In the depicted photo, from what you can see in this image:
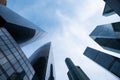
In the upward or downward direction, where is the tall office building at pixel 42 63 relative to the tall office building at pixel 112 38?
downward

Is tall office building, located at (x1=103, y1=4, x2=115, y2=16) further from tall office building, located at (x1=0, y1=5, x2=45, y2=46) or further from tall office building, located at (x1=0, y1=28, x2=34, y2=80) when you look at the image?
tall office building, located at (x1=0, y1=28, x2=34, y2=80)

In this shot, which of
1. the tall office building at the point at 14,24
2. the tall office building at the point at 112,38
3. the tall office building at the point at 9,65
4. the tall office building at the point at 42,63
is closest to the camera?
the tall office building at the point at 9,65

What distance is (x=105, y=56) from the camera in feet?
351

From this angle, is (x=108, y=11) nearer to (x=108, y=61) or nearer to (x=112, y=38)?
(x=112, y=38)

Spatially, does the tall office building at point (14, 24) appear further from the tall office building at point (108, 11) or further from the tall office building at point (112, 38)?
the tall office building at point (108, 11)

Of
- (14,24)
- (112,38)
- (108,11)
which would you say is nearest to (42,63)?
(112,38)

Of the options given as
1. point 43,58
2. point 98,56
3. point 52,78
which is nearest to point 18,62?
point 43,58

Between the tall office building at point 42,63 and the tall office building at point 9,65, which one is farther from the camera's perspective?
the tall office building at point 42,63

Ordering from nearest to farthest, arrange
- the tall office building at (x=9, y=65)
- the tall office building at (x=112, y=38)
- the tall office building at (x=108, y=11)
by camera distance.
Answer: the tall office building at (x=9, y=65)
the tall office building at (x=112, y=38)
the tall office building at (x=108, y=11)

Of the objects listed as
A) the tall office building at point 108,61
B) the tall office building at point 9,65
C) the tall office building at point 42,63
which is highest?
the tall office building at point 9,65

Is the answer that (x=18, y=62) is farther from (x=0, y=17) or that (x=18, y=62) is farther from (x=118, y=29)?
(x=118, y=29)

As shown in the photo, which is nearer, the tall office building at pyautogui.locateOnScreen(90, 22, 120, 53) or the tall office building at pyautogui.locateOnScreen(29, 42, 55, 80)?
the tall office building at pyautogui.locateOnScreen(90, 22, 120, 53)

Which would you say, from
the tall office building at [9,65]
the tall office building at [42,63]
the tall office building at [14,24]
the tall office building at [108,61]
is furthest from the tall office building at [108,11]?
the tall office building at [9,65]

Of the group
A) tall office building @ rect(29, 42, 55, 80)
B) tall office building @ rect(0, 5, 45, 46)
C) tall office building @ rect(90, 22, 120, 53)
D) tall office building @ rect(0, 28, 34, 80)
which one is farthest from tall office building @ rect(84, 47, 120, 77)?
tall office building @ rect(0, 28, 34, 80)
